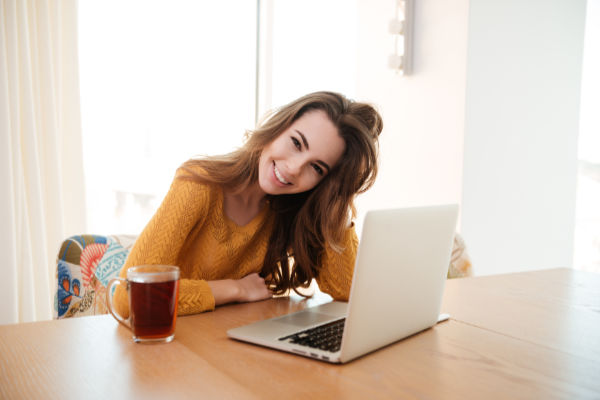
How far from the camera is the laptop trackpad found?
89cm

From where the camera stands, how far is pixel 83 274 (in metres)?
1.22

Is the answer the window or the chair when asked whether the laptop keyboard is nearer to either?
the chair

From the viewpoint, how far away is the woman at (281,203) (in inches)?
47.0

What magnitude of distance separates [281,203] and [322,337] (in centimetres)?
66

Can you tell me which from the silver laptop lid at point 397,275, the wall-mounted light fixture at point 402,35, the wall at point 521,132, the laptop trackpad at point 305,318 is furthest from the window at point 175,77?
the silver laptop lid at point 397,275

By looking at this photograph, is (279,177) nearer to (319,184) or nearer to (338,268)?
(319,184)

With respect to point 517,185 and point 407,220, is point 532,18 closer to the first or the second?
point 517,185

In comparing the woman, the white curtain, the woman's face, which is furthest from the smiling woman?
the woman's face

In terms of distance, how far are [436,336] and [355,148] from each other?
559 millimetres

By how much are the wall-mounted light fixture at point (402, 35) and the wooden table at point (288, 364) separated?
6.00ft

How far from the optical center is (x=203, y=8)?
312cm

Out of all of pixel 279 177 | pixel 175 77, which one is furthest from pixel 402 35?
pixel 279 177

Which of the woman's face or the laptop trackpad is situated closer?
the laptop trackpad

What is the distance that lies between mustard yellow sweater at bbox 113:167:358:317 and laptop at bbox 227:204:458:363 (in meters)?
0.26
